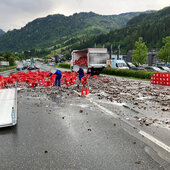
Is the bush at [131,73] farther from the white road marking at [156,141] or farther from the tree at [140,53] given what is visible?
the tree at [140,53]

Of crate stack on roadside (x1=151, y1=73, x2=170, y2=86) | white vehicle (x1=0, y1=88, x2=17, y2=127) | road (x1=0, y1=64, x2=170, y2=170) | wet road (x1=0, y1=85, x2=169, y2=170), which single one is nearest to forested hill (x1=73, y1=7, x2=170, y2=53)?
crate stack on roadside (x1=151, y1=73, x2=170, y2=86)

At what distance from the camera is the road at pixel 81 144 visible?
3.29 m

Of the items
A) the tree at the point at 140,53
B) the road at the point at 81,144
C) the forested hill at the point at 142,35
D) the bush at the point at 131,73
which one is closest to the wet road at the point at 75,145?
the road at the point at 81,144

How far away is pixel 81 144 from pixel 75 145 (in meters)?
0.16

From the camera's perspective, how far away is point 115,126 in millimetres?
5207

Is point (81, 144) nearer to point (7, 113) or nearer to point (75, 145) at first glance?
point (75, 145)

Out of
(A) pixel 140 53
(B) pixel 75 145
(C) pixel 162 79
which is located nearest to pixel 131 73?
(C) pixel 162 79

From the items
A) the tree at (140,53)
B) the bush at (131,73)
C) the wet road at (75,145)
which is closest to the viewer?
the wet road at (75,145)

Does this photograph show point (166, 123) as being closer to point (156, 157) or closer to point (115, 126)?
point (115, 126)

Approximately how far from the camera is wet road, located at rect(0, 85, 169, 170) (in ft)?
10.7

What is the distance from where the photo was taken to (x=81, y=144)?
4.09 meters

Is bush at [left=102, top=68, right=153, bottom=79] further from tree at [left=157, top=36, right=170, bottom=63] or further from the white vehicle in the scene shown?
tree at [left=157, top=36, right=170, bottom=63]

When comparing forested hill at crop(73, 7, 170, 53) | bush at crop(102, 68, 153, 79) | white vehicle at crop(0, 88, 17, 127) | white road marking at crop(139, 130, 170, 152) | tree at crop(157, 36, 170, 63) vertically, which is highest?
forested hill at crop(73, 7, 170, 53)

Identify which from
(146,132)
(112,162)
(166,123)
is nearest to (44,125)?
(112,162)
